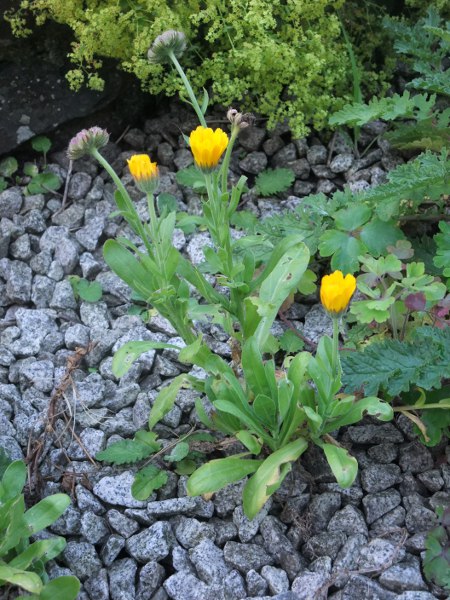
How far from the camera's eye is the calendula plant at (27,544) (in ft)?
6.36

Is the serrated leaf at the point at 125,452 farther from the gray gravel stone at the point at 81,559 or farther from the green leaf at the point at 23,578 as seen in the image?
the green leaf at the point at 23,578

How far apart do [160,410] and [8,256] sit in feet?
3.96

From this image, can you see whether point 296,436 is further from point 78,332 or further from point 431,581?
point 78,332

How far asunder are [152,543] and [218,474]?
274 millimetres

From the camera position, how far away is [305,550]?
86.4 inches

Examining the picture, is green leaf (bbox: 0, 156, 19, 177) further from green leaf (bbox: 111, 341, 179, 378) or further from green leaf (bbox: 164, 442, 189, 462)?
green leaf (bbox: 164, 442, 189, 462)

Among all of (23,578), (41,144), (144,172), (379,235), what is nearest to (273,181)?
(379,235)

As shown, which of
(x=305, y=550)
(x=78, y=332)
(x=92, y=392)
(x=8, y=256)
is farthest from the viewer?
(x=8, y=256)

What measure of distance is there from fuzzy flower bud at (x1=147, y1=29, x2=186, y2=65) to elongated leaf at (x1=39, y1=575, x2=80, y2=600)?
1541mm

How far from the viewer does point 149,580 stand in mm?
→ 2139

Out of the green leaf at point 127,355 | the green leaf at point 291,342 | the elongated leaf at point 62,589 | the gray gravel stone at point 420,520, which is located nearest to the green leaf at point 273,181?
the green leaf at point 291,342

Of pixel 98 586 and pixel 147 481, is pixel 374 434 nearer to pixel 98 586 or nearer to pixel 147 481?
pixel 147 481

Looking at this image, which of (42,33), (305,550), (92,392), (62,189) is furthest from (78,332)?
(42,33)

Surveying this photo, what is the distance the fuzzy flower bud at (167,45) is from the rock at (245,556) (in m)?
1.46
